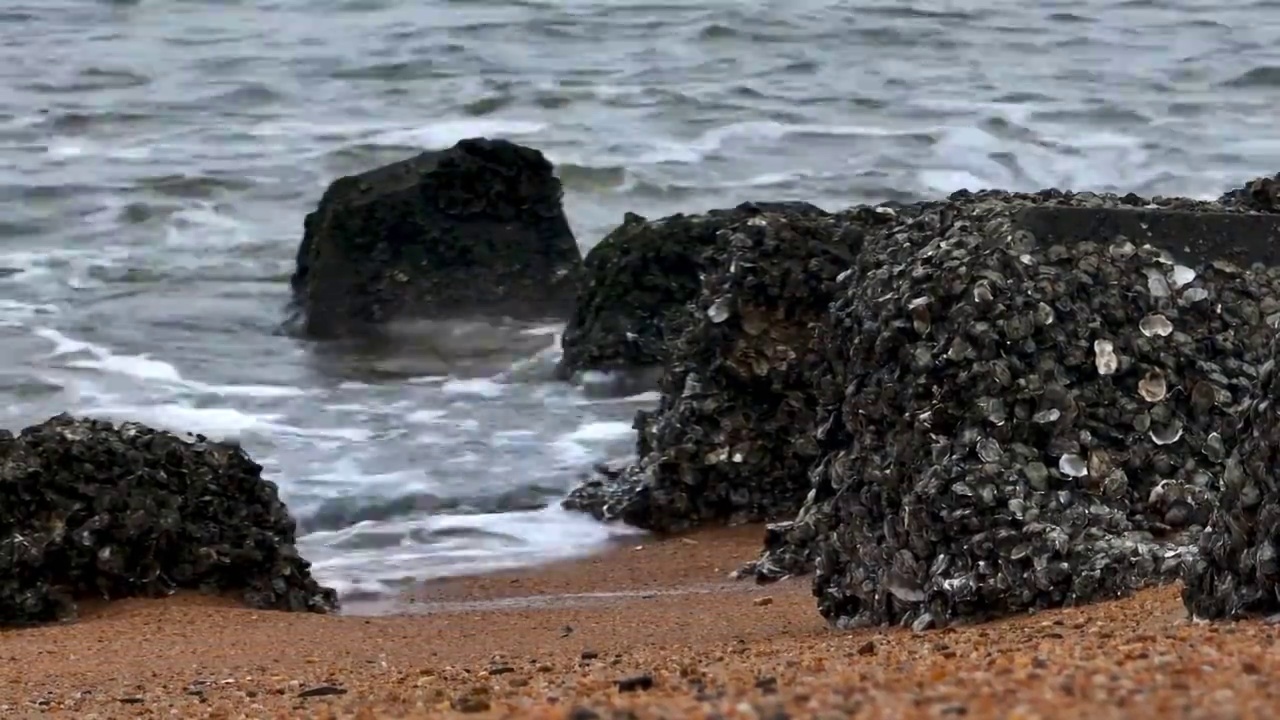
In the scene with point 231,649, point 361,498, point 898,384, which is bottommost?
point 361,498

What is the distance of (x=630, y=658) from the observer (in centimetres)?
389

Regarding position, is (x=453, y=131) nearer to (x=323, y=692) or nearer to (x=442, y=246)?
(x=442, y=246)

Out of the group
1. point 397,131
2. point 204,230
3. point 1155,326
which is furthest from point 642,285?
point 397,131

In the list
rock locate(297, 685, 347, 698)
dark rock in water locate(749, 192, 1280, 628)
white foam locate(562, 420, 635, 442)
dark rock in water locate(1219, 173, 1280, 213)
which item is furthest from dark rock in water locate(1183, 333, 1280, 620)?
white foam locate(562, 420, 635, 442)

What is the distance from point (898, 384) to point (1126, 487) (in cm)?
57

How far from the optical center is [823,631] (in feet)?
14.4

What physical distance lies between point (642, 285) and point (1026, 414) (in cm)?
504

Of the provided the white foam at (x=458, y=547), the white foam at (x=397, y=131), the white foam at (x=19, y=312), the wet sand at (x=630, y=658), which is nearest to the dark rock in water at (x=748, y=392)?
the wet sand at (x=630, y=658)

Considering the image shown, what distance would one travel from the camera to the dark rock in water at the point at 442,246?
11.0m

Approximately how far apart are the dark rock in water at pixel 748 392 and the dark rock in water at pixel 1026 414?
6.64 feet

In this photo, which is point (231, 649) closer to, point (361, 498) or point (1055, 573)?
point (1055, 573)

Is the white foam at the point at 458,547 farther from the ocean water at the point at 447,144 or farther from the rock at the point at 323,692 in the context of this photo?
the rock at the point at 323,692

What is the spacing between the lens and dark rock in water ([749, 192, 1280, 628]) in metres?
4.03

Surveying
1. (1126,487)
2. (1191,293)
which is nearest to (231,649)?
(1126,487)
